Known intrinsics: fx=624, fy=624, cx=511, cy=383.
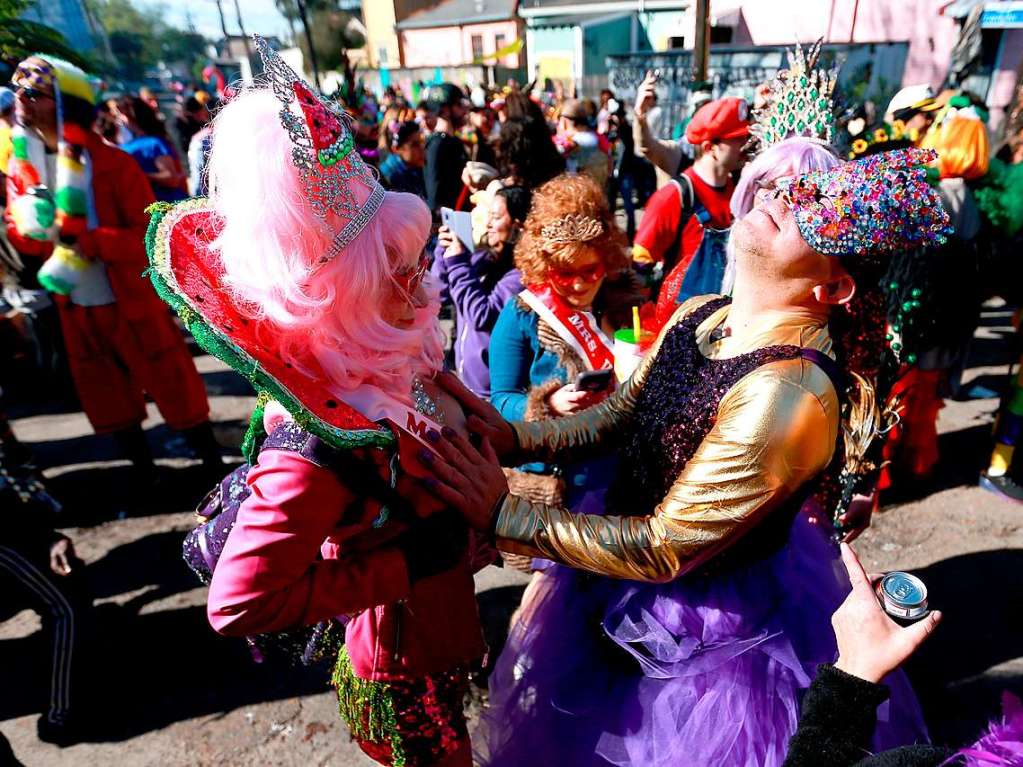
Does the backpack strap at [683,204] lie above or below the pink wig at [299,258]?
below

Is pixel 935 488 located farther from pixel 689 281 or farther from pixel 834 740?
pixel 834 740

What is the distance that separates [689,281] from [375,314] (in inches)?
84.4

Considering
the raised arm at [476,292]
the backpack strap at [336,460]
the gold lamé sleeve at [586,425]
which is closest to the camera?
the backpack strap at [336,460]

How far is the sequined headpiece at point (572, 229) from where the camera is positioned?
216 cm

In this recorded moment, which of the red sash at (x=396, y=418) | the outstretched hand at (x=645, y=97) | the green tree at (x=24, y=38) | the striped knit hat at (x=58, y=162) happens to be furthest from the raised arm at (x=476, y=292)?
the green tree at (x=24, y=38)

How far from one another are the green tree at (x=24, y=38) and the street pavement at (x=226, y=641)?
414 cm

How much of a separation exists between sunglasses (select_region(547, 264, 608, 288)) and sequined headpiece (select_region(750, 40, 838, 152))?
2.63ft

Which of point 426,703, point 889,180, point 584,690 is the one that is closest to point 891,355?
point 889,180

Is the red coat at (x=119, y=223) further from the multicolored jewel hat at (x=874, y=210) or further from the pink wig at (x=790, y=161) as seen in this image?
the multicolored jewel hat at (x=874, y=210)

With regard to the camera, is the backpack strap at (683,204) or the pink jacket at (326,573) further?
the backpack strap at (683,204)

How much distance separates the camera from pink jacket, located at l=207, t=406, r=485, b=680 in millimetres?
1110

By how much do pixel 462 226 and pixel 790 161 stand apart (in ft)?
5.72

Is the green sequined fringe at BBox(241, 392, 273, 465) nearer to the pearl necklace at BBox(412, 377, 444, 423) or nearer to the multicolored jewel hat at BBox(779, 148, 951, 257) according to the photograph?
the pearl necklace at BBox(412, 377, 444, 423)

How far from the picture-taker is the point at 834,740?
103cm
